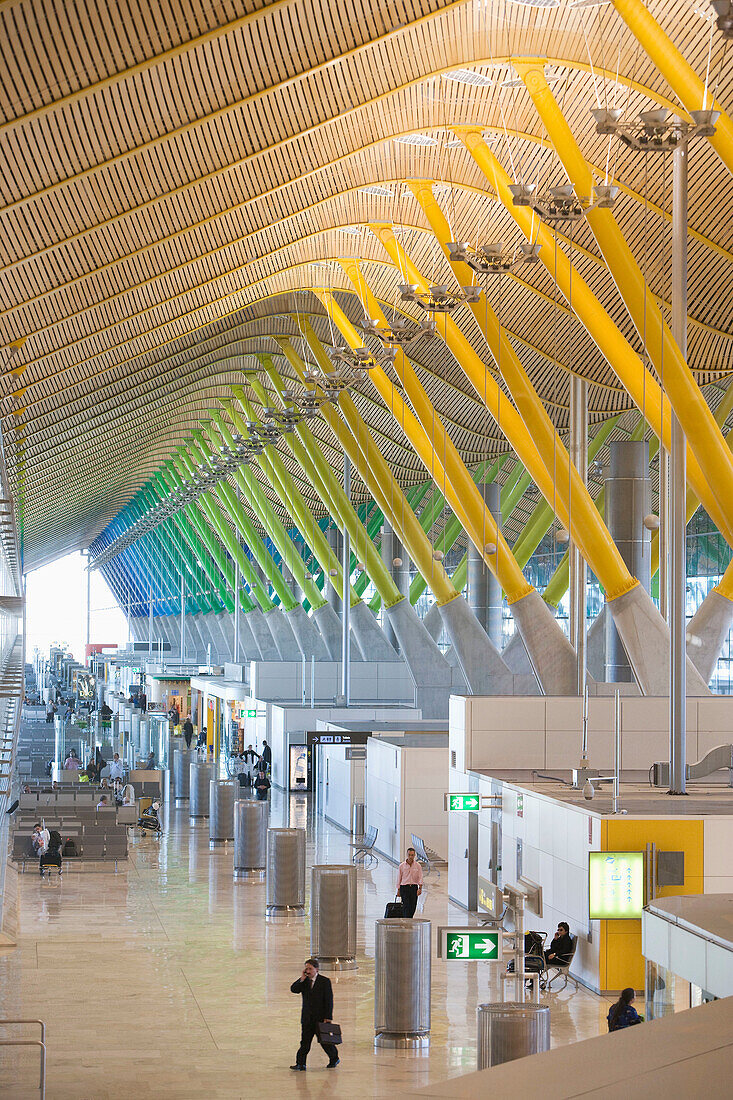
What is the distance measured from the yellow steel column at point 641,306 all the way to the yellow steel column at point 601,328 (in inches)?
19.8

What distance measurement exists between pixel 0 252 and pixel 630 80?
942 cm

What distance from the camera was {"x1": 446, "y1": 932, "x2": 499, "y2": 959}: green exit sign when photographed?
9273 mm

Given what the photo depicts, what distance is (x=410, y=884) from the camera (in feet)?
55.4

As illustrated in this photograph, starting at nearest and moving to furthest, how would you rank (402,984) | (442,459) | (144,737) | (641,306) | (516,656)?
(402,984) < (641,306) < (442,459) < (516,656) < (144,737)

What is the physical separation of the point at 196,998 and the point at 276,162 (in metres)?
13.1

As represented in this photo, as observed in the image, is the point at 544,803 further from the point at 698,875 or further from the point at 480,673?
the point at 480,673

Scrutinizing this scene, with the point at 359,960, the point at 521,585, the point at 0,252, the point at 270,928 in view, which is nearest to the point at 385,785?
the point at 521,585

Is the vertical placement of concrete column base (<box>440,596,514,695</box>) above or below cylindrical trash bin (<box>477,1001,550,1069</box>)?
above

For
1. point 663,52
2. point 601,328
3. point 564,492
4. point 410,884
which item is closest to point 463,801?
point 410,884

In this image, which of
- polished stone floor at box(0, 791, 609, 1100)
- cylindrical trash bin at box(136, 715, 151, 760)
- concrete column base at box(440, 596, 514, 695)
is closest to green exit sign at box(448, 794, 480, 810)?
polished stone floor at box(0, 791, 609, 1100)

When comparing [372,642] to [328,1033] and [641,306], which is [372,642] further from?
[328,1033]

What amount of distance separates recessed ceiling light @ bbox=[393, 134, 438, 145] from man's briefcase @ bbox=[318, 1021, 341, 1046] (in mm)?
16666

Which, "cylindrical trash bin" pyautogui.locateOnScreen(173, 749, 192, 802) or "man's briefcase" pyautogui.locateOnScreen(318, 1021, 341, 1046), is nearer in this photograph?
"man's briefcase" pyautogui.locateOnScreen(318, 1021, 341, 1046)

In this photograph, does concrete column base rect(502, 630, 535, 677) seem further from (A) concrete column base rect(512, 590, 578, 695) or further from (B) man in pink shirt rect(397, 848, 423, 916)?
(B) man in pink shirt rect(397, 848, 423, 916)
